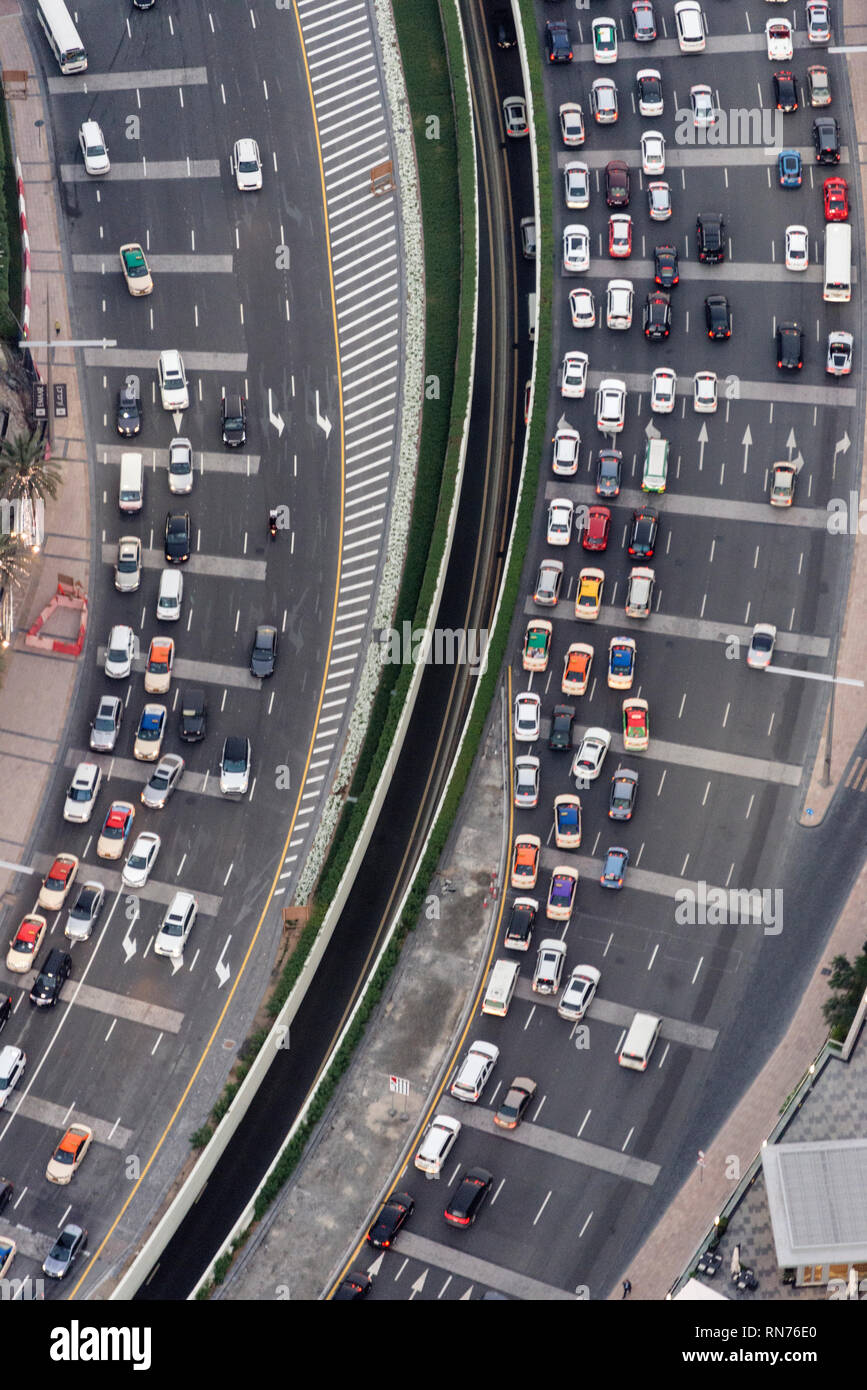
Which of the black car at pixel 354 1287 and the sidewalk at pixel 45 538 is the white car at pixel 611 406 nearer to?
the sidewalk at pixel 45 538

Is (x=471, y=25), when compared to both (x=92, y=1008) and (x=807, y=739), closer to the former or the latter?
(x=807, y=739)

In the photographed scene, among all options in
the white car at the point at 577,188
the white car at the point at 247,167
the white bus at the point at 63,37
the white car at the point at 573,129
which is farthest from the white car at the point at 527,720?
the white bus at the point at 63,37

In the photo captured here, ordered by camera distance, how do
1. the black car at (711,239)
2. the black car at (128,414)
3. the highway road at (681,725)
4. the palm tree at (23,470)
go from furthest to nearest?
the black car at (128,414), the black car at (711,239), the palm tree at (23,470), the highway road at (681,725)

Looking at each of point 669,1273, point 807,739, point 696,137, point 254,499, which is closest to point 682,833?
point 807,739

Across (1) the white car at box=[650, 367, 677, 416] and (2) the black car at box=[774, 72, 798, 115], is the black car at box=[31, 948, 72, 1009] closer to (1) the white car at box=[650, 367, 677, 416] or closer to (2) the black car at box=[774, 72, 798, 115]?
(1) the white car at box=[650, 367, 677, 416]

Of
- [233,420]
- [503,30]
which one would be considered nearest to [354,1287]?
[233,420]

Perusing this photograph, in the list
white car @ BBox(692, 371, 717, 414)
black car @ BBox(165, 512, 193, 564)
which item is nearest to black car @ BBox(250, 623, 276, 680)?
black car @ BBox(165, 512, 193, 564)
